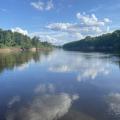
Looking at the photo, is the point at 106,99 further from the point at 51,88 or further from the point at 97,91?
the point at 51,88

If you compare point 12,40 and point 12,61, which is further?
point 12,40

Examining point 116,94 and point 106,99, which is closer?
point 106,99

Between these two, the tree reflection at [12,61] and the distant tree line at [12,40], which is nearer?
the tree reflection at [12,61]

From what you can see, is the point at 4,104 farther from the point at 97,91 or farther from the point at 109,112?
the point at 97,91

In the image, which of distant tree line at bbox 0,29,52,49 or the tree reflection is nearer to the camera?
the tree reflection

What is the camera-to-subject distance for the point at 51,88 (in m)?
20.0

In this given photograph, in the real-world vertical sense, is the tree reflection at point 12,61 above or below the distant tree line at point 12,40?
below

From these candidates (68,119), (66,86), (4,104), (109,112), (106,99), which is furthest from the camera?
(66,86)

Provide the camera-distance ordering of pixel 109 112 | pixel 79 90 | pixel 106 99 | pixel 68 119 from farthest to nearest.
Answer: pixel 79 90 < pixel 106 99 < pixel 109 112 < pixel 68 119

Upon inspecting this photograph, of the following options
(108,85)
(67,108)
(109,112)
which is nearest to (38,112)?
(67,108)

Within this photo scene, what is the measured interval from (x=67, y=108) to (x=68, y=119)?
190cm

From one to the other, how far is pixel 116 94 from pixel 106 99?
1.88 meters

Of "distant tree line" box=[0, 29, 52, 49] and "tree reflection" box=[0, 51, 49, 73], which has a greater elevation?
"distant tree line" box=[0, 29, 52, 49]

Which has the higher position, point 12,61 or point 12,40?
point 12,40
